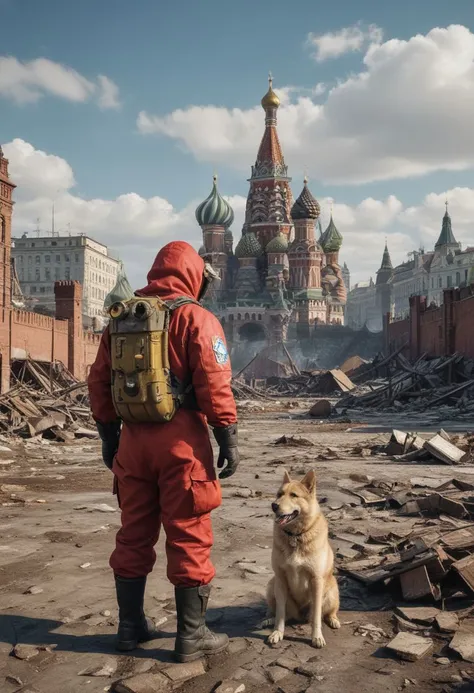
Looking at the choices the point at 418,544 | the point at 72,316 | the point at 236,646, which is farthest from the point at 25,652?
the point at 72,316

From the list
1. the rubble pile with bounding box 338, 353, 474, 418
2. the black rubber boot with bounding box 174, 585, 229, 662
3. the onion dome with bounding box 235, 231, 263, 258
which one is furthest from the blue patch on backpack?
the onion dome with bounding box 235, 231, 263, 258

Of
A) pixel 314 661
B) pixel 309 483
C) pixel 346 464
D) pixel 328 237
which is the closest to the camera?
pixel 314 661

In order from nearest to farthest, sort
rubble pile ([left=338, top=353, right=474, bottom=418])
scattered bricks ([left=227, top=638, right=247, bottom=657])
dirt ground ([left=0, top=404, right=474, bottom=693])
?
dirt ground ([left=0, top=404, right=474, bottom=693])
scattered bricks ([left=227, top=638, right=247, bottom=657])
rubble pile ([left=338, top=353, right=474, bottom=418])

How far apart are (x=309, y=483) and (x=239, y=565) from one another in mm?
1751

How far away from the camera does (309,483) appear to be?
4.14 meters

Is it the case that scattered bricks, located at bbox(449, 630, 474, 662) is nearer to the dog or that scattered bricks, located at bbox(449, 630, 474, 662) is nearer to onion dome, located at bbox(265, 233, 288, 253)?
the dog

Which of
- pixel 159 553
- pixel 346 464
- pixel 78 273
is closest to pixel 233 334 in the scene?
pixel 78 273

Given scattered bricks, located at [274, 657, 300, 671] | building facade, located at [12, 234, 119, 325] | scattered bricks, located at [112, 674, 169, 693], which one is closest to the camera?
scattered bricks, located at [112, 674, 169, 693]

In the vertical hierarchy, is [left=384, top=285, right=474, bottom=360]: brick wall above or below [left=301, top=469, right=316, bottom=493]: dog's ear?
above

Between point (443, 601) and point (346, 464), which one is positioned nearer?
point (443, 601)

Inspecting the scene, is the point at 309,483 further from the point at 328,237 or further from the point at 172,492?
the point at 328,237

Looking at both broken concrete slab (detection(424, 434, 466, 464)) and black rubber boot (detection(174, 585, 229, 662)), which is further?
broken concrete slab (detection(424, 434, 466, 464))

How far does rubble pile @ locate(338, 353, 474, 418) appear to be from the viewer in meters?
25.0

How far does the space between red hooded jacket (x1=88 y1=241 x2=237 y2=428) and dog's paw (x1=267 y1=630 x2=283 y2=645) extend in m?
1.24
